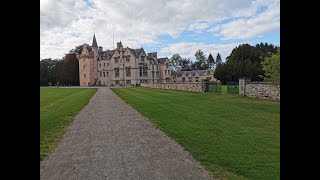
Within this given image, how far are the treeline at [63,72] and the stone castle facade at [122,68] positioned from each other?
2889 mm

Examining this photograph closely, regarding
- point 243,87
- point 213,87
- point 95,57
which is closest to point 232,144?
point 243,87

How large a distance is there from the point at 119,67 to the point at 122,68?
1054mm

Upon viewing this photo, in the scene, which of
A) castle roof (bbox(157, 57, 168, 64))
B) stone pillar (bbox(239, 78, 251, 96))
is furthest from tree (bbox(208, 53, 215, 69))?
stone pillar (bbox(239, 78, 251, 96))

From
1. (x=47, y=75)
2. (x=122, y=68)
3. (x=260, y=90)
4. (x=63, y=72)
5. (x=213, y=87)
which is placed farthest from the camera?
(x=63, y=72)

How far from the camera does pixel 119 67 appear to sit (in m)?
73.5

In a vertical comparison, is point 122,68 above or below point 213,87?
above

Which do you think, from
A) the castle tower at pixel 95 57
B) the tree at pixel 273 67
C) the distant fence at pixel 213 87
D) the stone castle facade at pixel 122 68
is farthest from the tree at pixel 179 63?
the tree at pixel 273 67

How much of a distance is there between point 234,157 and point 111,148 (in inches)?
105

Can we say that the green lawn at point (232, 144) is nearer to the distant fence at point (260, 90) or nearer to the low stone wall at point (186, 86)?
the distant fence at point (260, 90)

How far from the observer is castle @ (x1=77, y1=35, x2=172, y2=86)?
2847 inches

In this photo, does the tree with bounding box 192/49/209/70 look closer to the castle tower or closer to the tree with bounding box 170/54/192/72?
the tree with bounding box 170/54/192/72

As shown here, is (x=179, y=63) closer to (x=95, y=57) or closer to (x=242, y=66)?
(x=95, y=57)
